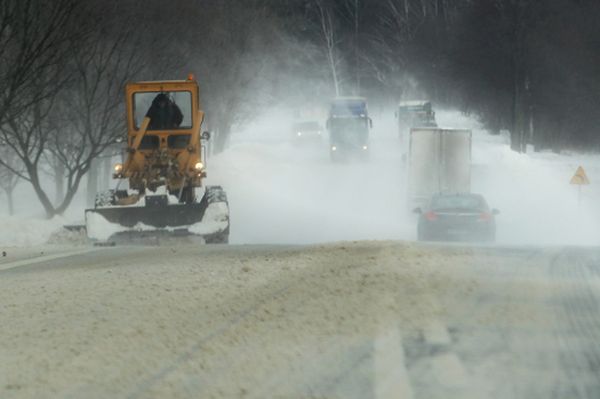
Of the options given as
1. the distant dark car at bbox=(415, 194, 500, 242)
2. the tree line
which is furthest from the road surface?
the distant dark car at bbox=(415, 194, 500, 242)

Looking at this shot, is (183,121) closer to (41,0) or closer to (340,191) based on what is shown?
(41,0)

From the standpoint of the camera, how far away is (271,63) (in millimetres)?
67812

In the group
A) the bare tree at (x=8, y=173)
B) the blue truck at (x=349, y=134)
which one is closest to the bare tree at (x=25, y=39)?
the bare tree at (x=8, y=173)

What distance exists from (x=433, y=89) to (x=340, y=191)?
4947 cm

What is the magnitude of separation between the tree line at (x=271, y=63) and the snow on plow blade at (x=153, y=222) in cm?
341

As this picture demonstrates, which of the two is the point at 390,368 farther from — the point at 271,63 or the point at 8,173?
the point at 271,63

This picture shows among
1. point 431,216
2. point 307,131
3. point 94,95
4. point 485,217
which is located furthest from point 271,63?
point 485,217

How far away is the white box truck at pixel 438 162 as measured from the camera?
3559 centimetres

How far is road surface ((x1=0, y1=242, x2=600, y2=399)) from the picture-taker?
6688 mm

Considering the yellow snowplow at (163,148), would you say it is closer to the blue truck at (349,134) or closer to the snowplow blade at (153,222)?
the snowplow blade at (153,222)

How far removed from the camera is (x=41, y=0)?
25.5 meters

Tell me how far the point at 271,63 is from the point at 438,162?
33322 millimetres

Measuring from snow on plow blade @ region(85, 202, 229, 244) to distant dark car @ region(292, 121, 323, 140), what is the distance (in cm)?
5706

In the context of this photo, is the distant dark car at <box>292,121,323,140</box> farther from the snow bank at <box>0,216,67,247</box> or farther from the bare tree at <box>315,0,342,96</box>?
the snow bank at <box>0,216,67,247</box>
